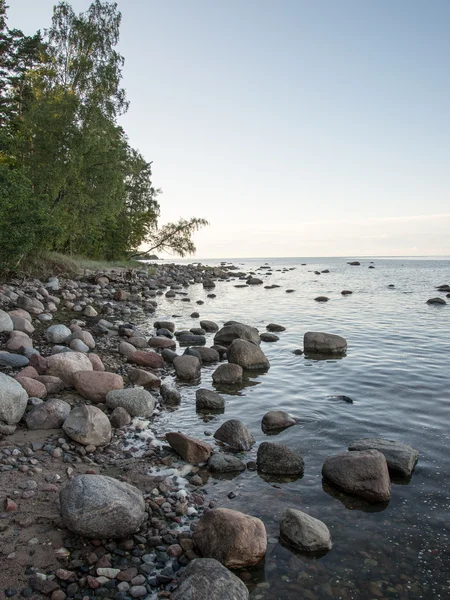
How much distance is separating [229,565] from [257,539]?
13.9 inches

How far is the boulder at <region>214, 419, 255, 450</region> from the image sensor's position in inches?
272

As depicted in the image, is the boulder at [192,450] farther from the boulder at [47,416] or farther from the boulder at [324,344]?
the boulder at [324,344]

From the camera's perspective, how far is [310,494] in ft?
18.4

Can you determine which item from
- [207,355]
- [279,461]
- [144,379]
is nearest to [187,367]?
[144,379]

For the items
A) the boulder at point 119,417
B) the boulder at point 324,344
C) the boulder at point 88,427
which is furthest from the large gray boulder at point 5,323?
the boulder at point 324,344

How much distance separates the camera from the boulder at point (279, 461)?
6.13 m

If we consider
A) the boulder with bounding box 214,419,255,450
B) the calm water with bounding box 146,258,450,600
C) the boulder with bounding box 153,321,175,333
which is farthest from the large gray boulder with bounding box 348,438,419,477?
the boulder with bounding box 153,321,175,333

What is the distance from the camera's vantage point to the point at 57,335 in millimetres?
11797

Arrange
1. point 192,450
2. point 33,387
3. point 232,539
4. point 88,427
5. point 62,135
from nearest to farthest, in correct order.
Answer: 1. point 232,539
2. point 192,450
3. point 88,427
4. point 33,387
5. point 62,135

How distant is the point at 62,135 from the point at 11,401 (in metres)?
22.7

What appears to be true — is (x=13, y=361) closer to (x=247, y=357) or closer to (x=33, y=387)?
(x=33, y=387)

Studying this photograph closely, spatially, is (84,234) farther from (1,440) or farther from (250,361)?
(1,440)

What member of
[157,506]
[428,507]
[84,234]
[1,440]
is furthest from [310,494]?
[84,234]

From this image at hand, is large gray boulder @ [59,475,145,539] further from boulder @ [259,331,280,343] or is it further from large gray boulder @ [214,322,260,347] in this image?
boulder @ [259,331,280,343]
